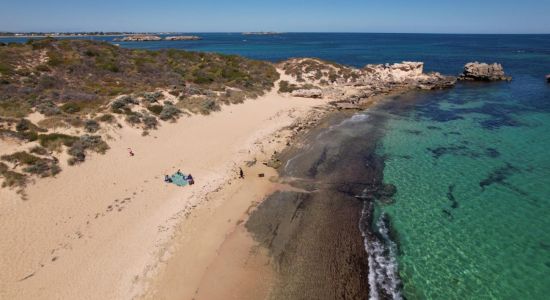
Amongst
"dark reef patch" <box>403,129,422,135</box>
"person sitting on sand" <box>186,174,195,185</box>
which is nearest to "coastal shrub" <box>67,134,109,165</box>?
"person sitting on sand" <box>186,174,195,185</box>

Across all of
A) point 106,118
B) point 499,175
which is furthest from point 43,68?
point 499,175

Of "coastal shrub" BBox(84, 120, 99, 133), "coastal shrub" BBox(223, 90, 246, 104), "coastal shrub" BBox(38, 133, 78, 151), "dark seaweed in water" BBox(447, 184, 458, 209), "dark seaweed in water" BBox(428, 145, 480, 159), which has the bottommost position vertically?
"dark seaweed in water" BBox(447, 184, 458, 209)

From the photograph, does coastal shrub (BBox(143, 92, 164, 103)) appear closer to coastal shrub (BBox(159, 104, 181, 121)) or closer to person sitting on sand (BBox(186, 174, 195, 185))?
coastal shrub (BBox(159, 104, 181, 121))

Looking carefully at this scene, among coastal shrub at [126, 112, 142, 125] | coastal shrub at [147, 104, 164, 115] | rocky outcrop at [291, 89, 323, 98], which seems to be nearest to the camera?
coastal shrub at [126, 112, 142, 125]

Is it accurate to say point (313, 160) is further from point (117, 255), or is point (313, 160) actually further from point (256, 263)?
point (117, 255)

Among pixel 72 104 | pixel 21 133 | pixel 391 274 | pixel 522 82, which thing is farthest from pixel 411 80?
pixel 21 133

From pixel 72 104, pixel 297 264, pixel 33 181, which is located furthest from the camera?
pixel 72 104
